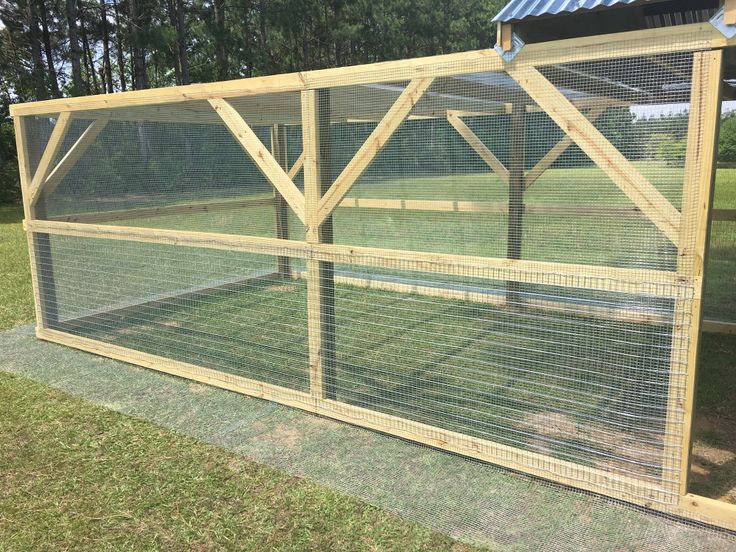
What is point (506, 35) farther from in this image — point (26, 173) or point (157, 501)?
point (26, 173)

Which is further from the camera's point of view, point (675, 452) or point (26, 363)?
point (26, 363)

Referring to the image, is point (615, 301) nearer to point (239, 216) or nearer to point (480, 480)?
point (480, 480)

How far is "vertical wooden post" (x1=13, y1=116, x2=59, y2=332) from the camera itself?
472cm

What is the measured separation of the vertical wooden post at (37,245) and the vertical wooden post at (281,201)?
71.9 inches

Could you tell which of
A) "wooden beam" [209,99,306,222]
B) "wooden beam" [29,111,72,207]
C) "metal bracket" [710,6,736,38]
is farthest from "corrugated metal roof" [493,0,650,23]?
"wooden beam" [29,111,72,207]

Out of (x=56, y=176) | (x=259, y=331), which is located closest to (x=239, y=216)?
(x=259, y=331)

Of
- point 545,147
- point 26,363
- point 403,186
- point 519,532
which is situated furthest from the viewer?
point 403,186

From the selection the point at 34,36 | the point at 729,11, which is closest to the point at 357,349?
the point at 729,11

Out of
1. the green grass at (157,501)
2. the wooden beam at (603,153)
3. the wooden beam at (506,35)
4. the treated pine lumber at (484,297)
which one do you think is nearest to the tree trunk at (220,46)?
the treated pine lumber at (484,297)

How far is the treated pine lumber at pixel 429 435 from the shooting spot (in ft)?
8.56

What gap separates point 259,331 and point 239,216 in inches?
44.7

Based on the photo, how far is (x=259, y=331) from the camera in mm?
4949

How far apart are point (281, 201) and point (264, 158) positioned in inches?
101

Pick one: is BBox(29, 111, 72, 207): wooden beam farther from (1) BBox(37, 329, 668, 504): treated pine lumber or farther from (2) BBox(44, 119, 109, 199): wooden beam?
(1) BBox(37, 329, 668, 504): treated pine lumber
